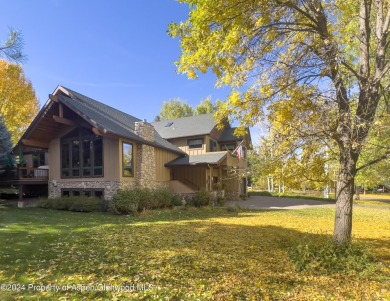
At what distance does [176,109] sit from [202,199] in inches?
1128

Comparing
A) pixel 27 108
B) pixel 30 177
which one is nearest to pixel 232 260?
pixel 30 177

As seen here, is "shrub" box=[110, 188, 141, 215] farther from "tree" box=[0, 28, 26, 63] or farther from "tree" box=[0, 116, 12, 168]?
"tree" box=[0, 116, 12, 168]

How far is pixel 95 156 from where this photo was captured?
51.7ft

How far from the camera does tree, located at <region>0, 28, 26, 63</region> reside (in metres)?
6.64

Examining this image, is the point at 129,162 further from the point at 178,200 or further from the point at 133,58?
the point at 133,58

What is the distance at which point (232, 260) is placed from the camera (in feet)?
18.6

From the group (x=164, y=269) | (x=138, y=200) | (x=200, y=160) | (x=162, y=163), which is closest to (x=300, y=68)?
(x=164, y=269)

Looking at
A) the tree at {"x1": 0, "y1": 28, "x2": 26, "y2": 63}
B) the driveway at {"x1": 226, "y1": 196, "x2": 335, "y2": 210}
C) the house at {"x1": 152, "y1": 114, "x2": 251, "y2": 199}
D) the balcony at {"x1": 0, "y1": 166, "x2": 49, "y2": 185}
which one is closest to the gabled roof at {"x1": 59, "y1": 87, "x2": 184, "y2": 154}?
the house at {"x1": 152, "y1": 114, "x2": 251, "y2": 199}

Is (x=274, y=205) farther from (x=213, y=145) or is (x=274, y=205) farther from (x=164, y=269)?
(x=164, y=269)

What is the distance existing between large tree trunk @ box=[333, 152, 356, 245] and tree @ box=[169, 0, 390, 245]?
2 centimetres

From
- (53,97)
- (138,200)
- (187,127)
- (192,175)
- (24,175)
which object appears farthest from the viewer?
(187,127)

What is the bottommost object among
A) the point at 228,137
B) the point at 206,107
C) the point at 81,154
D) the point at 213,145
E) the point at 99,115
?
the point at 81,154

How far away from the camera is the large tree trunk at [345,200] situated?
18.9ft

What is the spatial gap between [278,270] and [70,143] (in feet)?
50.9
